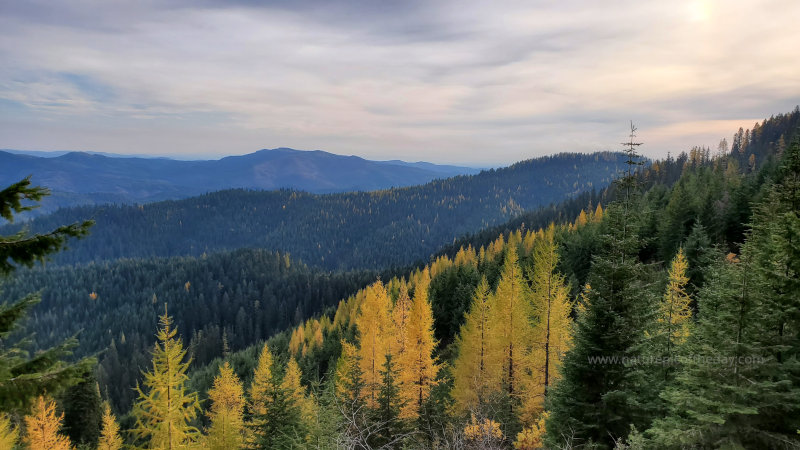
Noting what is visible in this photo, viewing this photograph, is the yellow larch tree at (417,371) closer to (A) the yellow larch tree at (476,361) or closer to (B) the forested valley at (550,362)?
(B) the forested valley at (550,362)

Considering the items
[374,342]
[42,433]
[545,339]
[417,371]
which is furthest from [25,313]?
[42,433]

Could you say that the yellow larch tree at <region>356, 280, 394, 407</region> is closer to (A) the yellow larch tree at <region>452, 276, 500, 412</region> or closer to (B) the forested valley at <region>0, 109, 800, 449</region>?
(B) the forested valley at <region>0, 109, 800, 449</region>

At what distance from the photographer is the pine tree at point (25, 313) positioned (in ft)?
17.1

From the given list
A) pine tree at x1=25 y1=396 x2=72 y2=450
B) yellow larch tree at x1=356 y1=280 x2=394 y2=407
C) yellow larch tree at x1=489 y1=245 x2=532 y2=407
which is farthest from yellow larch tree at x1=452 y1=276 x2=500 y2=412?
pine tree at x1=25 y1=396 x2=72 y2=450

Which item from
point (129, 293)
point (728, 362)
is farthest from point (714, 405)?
point (129, 293)

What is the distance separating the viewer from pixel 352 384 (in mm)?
22641

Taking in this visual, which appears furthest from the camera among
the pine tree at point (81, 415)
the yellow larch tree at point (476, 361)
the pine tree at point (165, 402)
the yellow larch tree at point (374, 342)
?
the pine tree at point (81, 415)

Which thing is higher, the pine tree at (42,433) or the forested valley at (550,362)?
the forested valley at (550,362)

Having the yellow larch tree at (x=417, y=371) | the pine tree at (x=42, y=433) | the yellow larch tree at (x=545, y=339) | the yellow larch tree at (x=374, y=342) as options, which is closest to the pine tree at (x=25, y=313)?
the yellow larch tree at (x=417, y=371)

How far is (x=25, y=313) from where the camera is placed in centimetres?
571

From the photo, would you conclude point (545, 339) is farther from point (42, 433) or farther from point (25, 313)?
point (42, 433)

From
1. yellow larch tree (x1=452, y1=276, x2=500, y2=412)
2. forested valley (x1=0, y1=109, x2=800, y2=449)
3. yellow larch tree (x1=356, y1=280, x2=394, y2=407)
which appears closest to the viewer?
forested valley (x1=0, y1=109, x2=800, y2=449)

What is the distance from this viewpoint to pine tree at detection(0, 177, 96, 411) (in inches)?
206

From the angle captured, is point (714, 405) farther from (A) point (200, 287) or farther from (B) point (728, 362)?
(A) point (200, 287)
